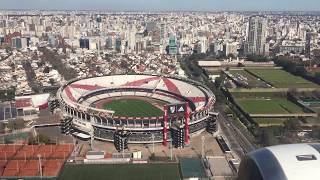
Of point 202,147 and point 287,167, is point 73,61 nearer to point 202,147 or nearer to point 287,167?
point 202,147

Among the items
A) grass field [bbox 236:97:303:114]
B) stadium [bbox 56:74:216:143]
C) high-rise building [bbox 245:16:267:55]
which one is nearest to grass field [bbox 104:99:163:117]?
stadium [bbox 56:74:216:143]

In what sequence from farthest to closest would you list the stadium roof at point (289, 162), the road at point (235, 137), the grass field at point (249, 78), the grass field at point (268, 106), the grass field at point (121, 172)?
the grass field at point (249, 78) → the grass field at point (268, 106) → the road at point (235, 137) → the grass field at point (121, 172) → the stadium roof at point (289, 162)

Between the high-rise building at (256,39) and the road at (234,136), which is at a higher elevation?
the high-rise building at (256,39)

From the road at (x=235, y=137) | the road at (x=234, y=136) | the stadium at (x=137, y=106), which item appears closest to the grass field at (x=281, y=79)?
the road at (x=234, y=136)

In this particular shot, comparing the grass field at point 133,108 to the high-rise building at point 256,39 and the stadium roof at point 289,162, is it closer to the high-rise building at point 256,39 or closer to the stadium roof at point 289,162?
the stadium roof at point 289,162

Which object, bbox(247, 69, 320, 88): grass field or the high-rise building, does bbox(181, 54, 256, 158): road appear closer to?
bbox(247, 69, 320, 88): grass field

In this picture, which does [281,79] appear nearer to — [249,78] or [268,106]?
[249,78]
